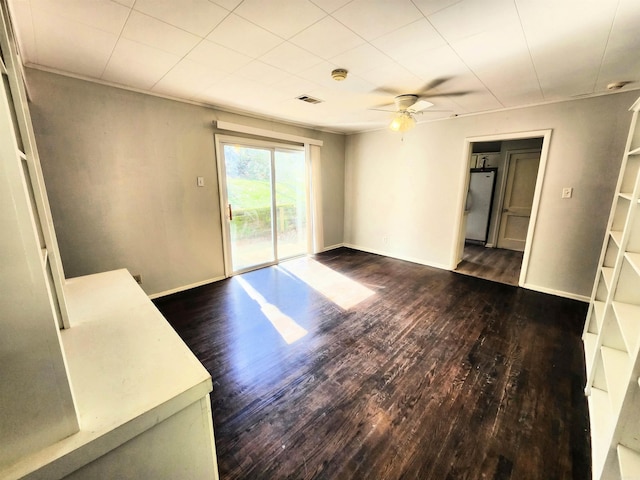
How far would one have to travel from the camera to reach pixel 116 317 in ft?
4.28

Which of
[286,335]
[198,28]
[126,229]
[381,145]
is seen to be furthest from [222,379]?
[381,145]

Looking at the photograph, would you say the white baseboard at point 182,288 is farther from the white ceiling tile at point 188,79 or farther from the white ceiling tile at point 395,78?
the white ceiling tile at point 395,78

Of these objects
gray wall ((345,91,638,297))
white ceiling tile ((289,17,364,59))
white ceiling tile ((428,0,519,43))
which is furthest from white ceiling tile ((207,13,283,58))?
gray wall ((345,91,638,297))

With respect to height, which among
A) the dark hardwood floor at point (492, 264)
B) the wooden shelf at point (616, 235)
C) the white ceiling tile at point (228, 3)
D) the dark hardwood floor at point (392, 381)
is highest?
the white ceiling tile at point (228, 3)

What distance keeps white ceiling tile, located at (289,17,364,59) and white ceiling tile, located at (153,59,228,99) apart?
0.93 meters

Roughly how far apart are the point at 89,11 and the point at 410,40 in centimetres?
196

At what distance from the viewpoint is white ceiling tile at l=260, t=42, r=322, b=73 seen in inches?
75.6

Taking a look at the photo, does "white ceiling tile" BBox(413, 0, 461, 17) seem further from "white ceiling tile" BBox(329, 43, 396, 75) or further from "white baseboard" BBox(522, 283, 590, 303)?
"white baseboard" BBox(522, 283, 590, 303)

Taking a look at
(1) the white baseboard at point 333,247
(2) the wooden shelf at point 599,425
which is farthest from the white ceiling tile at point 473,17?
(1) the white baseboard at point 333,247

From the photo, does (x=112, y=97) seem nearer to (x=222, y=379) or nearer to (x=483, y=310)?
(x=222, y=379)

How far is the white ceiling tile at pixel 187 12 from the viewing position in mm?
1428

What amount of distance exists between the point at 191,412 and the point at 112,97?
3167 millimetres

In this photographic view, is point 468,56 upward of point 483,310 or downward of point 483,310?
upward

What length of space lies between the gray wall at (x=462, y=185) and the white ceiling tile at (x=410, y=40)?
230 centimetres
